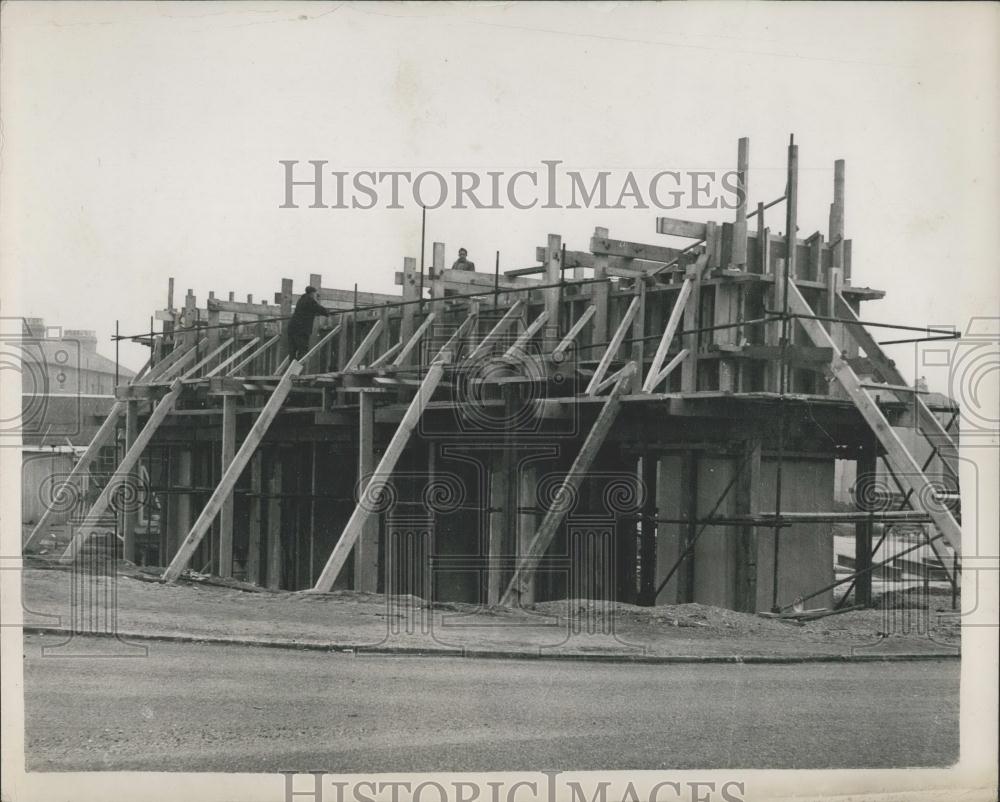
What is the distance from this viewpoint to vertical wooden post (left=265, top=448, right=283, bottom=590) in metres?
25.4

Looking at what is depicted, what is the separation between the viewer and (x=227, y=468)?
2264 centimetres

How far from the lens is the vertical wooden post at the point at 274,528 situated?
2542 cm

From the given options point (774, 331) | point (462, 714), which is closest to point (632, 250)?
point (774, 331)

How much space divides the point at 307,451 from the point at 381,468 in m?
7.35

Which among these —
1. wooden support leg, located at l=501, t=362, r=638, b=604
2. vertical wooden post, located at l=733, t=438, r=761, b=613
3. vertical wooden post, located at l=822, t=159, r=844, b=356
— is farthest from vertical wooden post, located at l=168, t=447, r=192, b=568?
vertical wooden post, located at l=822, t=159, r=844, b=356

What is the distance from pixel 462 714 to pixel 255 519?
15527mm

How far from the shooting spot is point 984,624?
36.1 feet

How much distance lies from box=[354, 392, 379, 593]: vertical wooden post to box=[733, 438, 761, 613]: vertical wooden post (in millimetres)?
5178

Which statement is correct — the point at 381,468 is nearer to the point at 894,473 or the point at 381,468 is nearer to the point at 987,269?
the point at 894,473

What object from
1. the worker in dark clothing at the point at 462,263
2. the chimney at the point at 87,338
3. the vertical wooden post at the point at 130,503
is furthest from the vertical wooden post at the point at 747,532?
the chimney at the point at 87,338

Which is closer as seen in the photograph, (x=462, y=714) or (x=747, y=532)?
(x=462, y=714)

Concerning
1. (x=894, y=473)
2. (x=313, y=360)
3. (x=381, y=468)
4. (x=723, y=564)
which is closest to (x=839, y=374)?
(x=894, y=473)

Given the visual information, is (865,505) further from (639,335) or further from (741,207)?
(741,207)

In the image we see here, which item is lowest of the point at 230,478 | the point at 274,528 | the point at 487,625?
the point at 487,625
